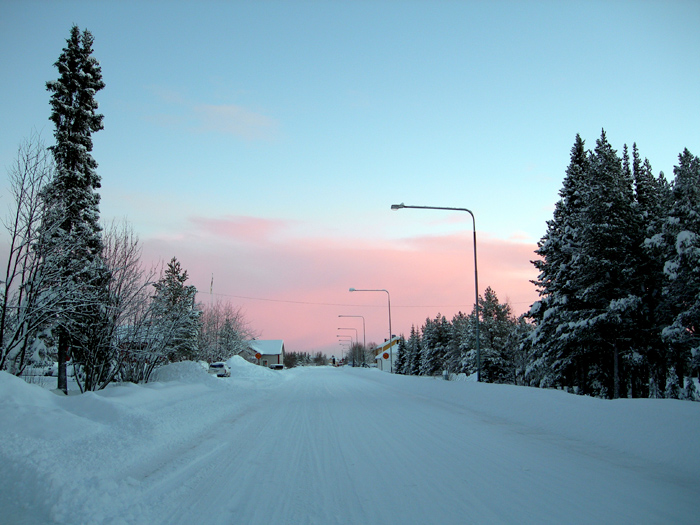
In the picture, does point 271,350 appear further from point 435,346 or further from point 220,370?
point 220,370

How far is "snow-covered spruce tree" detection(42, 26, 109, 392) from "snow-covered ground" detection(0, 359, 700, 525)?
433cm

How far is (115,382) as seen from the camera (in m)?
16.7

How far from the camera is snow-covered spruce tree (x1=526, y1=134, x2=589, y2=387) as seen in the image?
26688 mm

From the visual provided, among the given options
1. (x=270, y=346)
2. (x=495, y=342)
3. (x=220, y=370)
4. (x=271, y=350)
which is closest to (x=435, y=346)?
(x=495, y=342)

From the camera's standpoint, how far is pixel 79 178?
697 inches

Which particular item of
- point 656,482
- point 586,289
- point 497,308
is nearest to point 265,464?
point 656,482

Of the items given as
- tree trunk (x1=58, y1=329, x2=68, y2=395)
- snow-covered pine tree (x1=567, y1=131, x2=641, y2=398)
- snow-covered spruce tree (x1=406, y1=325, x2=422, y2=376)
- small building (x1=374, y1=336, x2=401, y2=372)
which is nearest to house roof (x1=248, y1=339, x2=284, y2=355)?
small building (x1=374, y1=336, x2=401, y2=372)

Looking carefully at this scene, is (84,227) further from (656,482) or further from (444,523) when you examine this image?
(656,482)

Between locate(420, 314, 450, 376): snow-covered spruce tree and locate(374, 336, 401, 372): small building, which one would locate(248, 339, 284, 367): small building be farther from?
locate(420, 314, 450, 376): snow-covered spruce tree

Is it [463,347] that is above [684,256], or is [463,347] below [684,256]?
below

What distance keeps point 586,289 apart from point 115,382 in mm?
23870

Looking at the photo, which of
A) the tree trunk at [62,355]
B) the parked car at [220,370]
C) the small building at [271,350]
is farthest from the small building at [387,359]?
the tree trunk at [62,355]

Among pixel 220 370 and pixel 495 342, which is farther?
pixel 495 342

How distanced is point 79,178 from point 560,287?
27.0 meters
